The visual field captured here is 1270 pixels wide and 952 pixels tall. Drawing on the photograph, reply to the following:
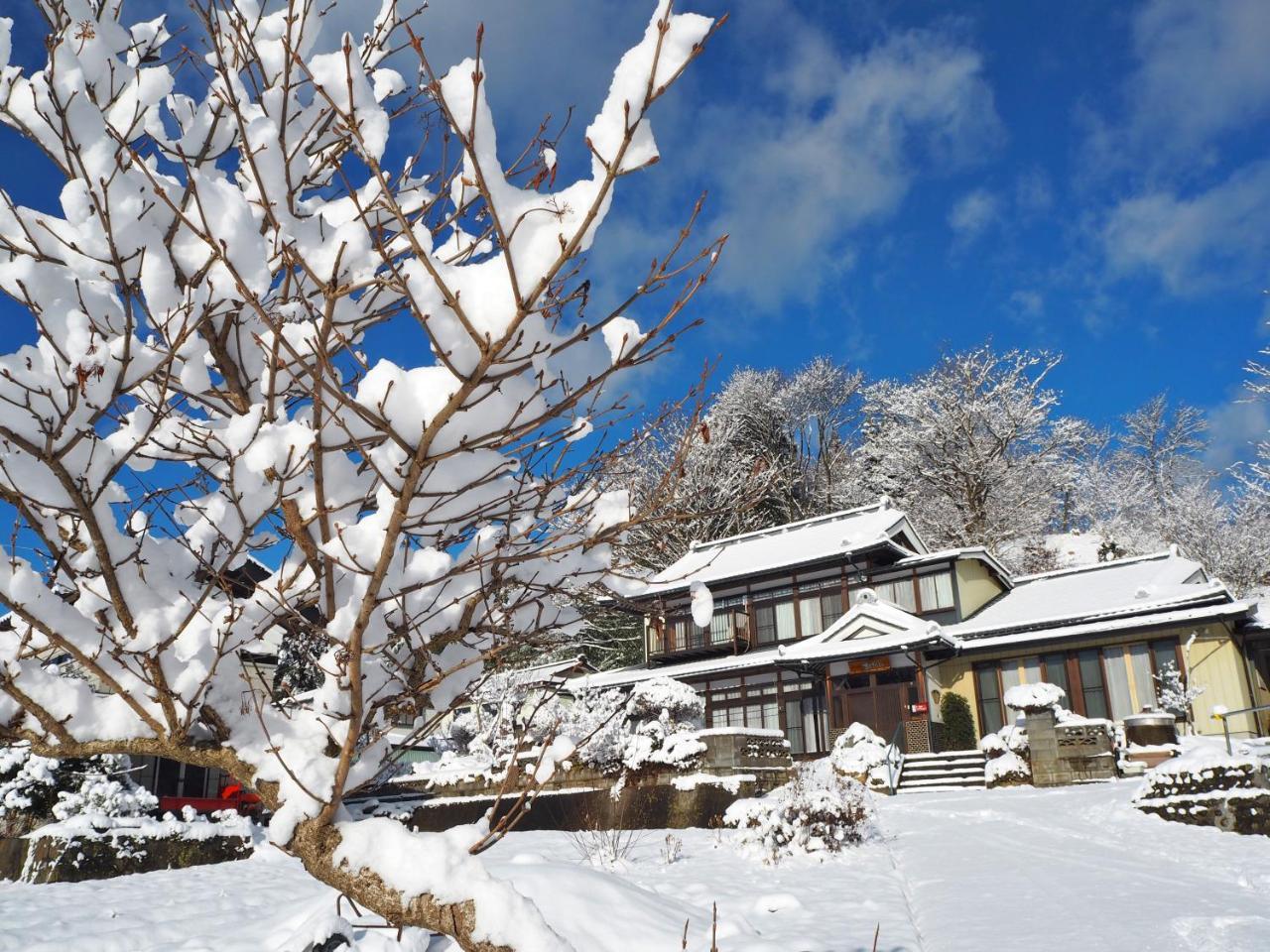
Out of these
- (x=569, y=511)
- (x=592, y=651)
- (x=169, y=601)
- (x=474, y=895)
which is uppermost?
(x=592, y=651)

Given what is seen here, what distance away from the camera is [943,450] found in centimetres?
3822

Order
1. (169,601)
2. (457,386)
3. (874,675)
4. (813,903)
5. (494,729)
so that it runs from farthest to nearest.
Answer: (874,675) < (494,729) < (813,903) < (169,601) < (457,386)

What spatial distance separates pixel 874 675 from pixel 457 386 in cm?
2401

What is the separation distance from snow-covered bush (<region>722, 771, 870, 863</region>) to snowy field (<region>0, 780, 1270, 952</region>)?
291 millimetres

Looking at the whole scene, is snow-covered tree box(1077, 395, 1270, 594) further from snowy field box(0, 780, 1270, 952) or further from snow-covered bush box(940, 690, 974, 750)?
snowy field box(0, 780, 1270, 952)

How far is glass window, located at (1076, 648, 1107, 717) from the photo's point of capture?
71.5ft

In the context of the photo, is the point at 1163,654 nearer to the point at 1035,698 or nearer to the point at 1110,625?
the point at 1110,625

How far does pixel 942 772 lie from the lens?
20.0 meters

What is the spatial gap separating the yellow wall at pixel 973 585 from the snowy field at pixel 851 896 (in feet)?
39.5

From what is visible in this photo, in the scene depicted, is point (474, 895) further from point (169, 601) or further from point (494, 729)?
point (494, 729)

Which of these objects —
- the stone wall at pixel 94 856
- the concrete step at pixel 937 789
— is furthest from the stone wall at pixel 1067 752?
the stone wall at pixel 94 856

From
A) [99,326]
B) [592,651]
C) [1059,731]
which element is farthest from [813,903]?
[592,651]

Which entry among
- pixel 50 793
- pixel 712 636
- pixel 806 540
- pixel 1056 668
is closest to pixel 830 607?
pixel 806 540

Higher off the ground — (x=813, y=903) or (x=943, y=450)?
(x=943, y=450)
